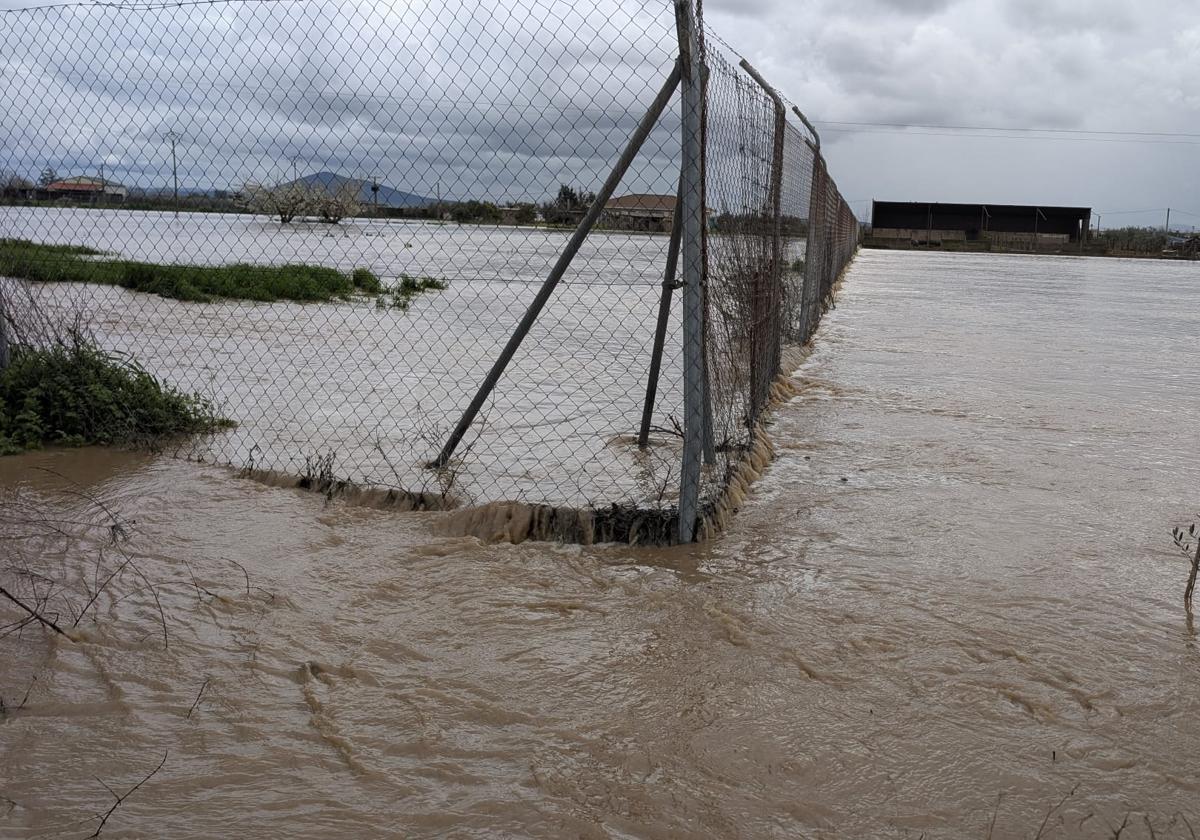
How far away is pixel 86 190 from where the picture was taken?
700 cm

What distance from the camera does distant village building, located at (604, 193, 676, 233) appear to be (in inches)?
208

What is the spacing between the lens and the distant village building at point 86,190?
6.55m

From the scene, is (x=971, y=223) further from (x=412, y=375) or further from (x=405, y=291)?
(x=412, y=375)

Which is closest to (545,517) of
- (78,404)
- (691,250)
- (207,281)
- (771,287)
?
(691,250)

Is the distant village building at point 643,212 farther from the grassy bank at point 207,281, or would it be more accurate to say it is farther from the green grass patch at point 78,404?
the grassy bank at point 207,281

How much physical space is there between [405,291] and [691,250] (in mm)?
14177

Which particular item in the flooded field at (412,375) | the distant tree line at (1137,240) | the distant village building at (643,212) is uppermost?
the distant tree line at (1137,240)

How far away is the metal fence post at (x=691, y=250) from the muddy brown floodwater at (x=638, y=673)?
0.45 metres

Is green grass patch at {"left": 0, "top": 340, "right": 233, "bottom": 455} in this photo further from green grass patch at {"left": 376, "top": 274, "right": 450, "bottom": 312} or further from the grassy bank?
the grassy bank

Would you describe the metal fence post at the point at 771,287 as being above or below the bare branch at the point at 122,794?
above

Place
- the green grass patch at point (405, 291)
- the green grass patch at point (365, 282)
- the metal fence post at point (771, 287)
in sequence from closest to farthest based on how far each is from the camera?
the metal fence post at point (771, 287) → the green grass patch at point (405, 291) → the green grass patch at point (365, 282)

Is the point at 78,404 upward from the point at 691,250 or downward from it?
downward

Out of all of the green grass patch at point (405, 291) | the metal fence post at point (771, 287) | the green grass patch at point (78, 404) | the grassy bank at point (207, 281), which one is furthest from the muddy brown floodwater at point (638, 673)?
the grassy bank at point (207, 281)

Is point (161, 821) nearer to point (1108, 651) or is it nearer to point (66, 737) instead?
point (66, 737)
